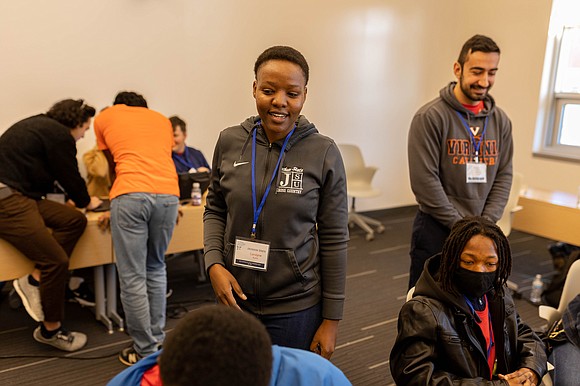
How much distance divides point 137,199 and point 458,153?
1657 mm

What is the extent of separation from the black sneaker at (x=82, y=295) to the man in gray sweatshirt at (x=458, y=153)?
2345 mm

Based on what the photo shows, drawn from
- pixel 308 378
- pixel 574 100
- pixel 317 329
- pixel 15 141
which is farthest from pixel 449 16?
pixel 308 378

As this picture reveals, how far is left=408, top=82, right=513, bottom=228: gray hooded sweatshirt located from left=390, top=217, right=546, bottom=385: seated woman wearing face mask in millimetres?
557

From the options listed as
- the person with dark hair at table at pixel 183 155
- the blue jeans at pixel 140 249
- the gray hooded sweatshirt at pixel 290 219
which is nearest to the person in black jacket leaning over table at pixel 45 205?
the blue jeans at pixel 140 249

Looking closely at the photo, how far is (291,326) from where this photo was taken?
157 cm

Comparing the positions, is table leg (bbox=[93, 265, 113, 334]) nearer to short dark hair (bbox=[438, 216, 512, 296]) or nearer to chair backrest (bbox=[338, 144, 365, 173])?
short dark hair (bbox=[438, 216, 512, 296])

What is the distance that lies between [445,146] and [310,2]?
11.1 feet

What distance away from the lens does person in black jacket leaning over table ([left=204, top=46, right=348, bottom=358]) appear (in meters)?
1.50

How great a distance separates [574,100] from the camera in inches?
222

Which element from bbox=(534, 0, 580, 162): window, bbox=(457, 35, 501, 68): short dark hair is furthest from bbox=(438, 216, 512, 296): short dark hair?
bbox=(534, 0, 580, 162): window

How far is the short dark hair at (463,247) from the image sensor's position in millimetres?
1682

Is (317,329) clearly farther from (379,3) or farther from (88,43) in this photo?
(379,3)

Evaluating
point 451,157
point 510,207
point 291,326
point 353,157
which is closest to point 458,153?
point 451,157

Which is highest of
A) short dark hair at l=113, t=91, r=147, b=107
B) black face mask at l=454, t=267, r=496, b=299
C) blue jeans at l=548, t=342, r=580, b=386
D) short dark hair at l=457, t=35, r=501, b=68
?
short dark hair at l=457, t=35, r=501, b=68
